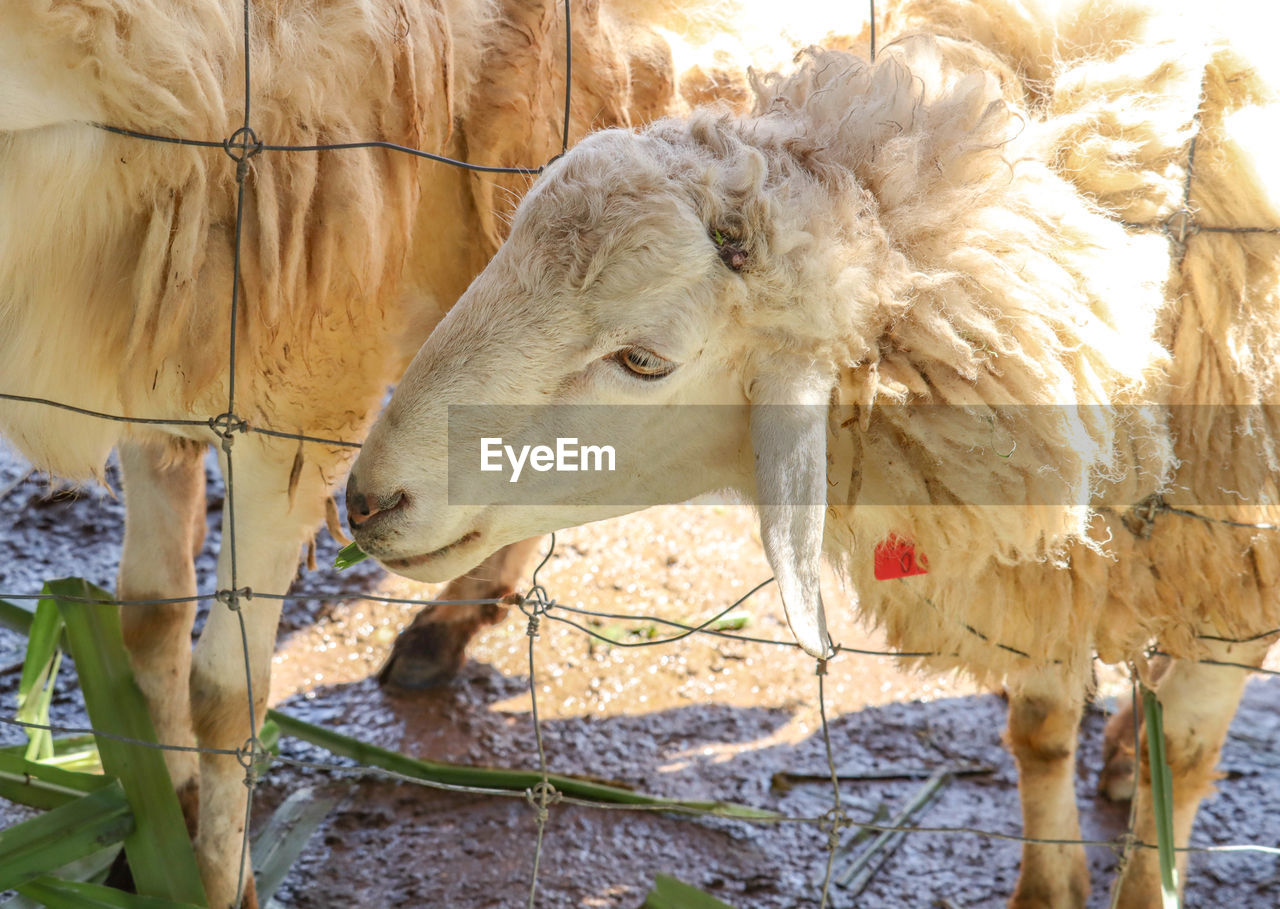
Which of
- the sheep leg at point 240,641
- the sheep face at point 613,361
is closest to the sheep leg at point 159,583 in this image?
the sheep leg at point 240,641

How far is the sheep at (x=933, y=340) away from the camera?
149cm

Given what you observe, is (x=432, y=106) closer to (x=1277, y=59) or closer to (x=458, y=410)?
(x=458, y=410)

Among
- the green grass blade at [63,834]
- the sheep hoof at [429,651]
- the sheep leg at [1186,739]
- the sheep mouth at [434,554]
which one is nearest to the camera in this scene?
the sheep mouth at [434,554]

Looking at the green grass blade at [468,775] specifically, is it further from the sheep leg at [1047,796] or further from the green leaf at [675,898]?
the green leaf at [675,898]

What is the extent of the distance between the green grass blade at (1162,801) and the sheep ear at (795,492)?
91 cm

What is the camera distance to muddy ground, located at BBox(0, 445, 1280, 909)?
2734mm

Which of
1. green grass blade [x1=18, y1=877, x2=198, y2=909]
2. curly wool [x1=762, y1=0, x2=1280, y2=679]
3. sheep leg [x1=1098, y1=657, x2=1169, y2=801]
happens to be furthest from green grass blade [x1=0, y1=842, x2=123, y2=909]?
sheep leg [x1=1098, y1=657, x2=1169, y2=801]

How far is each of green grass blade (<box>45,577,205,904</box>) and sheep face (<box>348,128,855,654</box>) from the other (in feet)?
3.12

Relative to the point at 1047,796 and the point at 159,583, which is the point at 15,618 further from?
the point at 1047,796

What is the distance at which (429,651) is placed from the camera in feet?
11.3

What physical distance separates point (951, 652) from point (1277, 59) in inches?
46.5

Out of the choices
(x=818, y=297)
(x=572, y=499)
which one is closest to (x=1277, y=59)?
(x=818, y=297)

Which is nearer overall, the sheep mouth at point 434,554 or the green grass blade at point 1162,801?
the sheep mouth at point 434,554

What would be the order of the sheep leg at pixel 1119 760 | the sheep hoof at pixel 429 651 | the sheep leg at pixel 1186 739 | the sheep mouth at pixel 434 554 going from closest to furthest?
the sheep mouth at pixel 434 554, the sheep leg at pixel 1186 739, the sheep leg at pixel 1119 760, the sheep hoof at pixel 429 651
